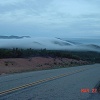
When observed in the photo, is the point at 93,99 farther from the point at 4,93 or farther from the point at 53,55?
the point at 53,55

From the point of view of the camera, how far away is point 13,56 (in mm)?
59688

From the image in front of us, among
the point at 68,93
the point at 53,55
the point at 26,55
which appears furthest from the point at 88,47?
the point at 68,93

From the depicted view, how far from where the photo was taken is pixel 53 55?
77.4 meters

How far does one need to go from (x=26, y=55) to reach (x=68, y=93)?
169 feet

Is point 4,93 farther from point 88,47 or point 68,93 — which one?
point 88,47

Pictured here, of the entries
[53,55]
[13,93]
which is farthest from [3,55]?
[13,93]

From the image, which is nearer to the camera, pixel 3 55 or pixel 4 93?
pixel 4 93

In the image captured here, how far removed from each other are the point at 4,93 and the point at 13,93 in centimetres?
37

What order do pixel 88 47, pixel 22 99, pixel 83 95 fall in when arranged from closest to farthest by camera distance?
pixel 22 99 → pixel 83 95 → pixel 88 47

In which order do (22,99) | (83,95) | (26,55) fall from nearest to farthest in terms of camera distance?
(22,99) → (83,95) → (26,55)

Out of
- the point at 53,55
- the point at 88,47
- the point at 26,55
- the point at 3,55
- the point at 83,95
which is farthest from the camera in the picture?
the point at 88,47

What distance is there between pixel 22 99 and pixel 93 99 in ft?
8.74

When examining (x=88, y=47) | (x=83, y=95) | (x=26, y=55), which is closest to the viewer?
(x=83, y=95)

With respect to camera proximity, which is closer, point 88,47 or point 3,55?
point 3,55
